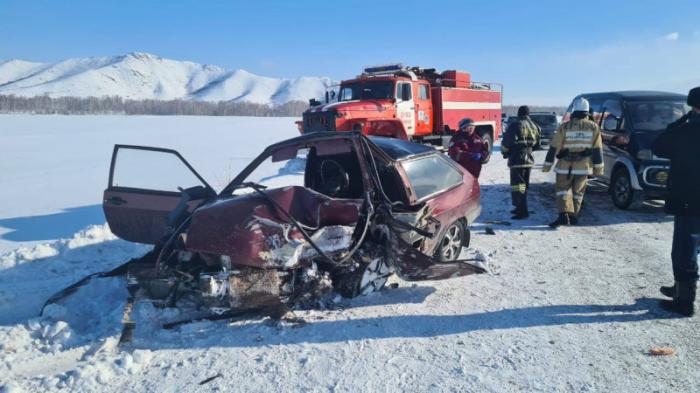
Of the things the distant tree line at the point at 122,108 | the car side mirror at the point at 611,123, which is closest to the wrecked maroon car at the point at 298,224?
the car side mirror at the point at 611,123

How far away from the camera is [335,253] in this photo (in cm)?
351

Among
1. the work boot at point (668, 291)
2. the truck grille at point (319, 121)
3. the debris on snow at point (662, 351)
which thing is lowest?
the debris on snow at point (662, 351)

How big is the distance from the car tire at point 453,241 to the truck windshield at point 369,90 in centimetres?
727

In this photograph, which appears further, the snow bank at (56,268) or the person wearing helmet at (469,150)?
the person wearing helmet at (469,150)

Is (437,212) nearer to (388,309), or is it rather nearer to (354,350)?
(388,309)

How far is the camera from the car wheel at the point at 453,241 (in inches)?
175

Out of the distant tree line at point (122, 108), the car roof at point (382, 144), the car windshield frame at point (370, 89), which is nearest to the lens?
the car roof at point (382, 144)

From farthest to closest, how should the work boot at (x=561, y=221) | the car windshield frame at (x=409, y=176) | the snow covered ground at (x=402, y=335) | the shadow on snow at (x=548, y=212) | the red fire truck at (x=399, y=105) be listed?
1. the red fire truck at (x=399, y=105)
2. the shadow on snow at (x=548, y=212)
3. the work boot at (x=561, y=221)
4. the car windshield frame at (x=409, y=176)
5. the snow covered ground at (x=402, y=335)

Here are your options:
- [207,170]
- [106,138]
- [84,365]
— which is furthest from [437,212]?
[106,138]

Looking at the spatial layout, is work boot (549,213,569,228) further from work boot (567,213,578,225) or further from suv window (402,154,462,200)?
suv window (402,154,462,200)

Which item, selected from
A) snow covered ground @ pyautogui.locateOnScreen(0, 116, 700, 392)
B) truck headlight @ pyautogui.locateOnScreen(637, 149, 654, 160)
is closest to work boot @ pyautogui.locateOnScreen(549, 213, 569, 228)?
snow covered ground @ pyautogui.locateOnScreen(0, 116, 700, 392)

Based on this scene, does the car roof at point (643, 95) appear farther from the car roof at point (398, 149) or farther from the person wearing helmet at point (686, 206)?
the car roof at point (398, 149)

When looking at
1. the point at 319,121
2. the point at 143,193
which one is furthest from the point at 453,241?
the point at 319,121

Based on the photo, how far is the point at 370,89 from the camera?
38.0ft
